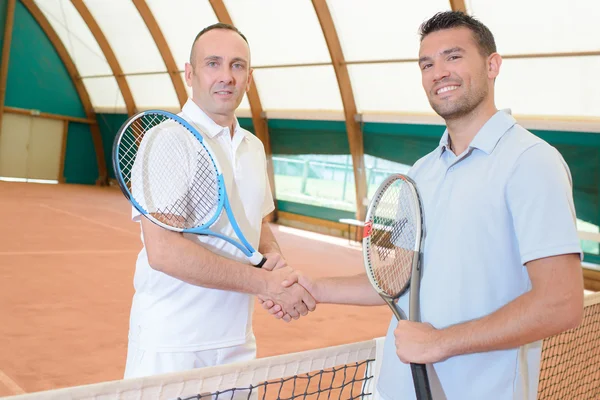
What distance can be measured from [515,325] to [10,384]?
3.47 metres

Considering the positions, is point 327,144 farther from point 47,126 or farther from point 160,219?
point 160,219

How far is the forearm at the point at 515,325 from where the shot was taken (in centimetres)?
154

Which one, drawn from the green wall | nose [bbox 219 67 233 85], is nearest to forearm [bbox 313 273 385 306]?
nose [bbox 219 67 233 85]

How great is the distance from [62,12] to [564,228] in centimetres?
1987

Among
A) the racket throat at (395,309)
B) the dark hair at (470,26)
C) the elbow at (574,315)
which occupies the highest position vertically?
the dark hair at (470,26)

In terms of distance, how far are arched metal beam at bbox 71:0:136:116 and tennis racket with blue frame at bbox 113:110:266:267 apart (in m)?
17.0

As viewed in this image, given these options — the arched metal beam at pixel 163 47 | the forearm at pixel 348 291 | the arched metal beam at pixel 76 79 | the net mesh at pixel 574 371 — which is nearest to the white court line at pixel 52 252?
the net mesh at pixel 574 371

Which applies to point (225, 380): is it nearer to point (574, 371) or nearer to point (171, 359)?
point (171, 359)

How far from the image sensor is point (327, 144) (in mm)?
14531

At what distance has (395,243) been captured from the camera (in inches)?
81.8

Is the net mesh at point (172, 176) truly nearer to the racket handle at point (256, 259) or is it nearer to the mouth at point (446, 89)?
the racket handle at point (256, 259)

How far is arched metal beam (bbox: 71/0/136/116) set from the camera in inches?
695

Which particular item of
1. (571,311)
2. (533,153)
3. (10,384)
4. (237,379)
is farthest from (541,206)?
(10,384)

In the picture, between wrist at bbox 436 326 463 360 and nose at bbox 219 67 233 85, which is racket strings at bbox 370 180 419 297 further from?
nose at bbox 219 67 233 85
